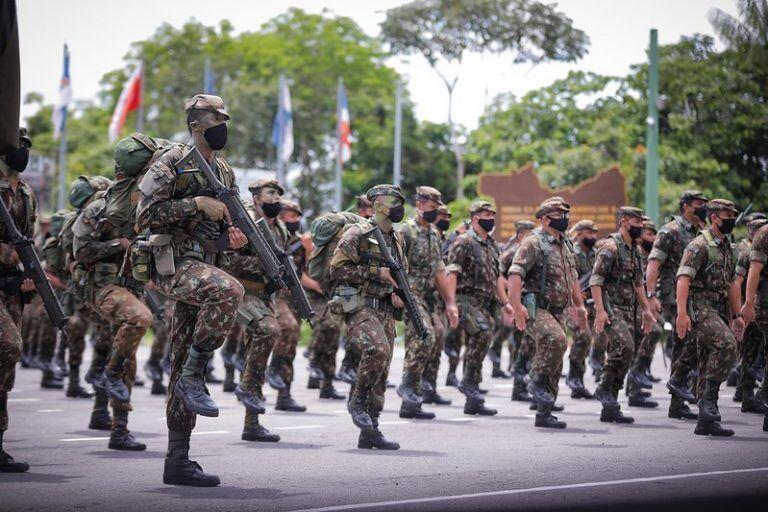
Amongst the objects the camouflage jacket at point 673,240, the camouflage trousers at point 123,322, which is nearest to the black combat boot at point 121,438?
the camouflage trousers at point 123,322

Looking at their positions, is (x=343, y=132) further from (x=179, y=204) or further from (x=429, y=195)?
(x=179, y=204)

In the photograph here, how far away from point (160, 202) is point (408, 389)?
5321 mm

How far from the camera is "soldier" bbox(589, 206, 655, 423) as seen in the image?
11.4 m

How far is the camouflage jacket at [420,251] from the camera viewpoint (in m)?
12.2

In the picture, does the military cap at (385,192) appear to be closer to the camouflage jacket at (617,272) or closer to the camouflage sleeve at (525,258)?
the camouflage sleeve at (525,258)

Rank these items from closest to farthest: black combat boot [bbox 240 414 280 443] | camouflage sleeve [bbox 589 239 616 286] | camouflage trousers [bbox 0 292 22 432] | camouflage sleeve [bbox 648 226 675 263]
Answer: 1. camouflage trousers [bbox 0 292 22 432]
2. black combat boot [bbox 240 414 280 443]
3. camouflage sleeve [bbox 589 239 616 286]
4. camouflage sleeve [bbox 648 226 675 263]

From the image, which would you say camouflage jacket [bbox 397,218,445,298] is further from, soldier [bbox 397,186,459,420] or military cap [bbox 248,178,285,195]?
military cap [bbox 248,178,285,195]

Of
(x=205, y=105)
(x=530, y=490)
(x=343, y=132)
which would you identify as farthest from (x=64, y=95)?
(x=530, y=490)

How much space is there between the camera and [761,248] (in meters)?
11.0

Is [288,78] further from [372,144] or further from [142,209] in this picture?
[142,209]

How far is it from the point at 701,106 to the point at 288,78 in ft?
90.2

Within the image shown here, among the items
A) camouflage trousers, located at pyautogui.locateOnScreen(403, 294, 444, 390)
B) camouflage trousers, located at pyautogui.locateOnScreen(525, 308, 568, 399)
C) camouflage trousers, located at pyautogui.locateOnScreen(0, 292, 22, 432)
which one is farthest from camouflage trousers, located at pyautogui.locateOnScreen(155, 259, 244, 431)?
camouflage trousers, located at pyautogui.locateOnScreen(403, 294, 444, 390)

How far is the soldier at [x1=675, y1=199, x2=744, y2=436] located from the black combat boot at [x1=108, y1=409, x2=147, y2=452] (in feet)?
16.1

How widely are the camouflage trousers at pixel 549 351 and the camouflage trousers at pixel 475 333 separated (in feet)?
4.82
